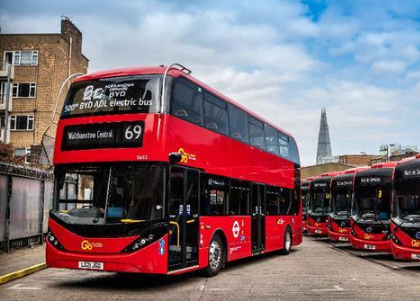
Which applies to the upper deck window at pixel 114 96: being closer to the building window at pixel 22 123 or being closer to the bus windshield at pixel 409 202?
the bus windshield at pixel 409 202

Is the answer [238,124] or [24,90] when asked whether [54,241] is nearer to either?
[238,124]

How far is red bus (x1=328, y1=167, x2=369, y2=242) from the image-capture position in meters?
22.1

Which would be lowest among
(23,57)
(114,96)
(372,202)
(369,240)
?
(369,240)

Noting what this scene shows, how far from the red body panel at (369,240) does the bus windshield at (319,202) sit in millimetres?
7536

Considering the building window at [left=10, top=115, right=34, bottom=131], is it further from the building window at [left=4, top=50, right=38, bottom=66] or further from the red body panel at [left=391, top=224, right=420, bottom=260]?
the red body panel at [left=391, top=224, right=420, bottom=260]

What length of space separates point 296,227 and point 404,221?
6093mm

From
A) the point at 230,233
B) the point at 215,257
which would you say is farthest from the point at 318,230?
the point at 215,257

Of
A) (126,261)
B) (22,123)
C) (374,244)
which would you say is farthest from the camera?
(22,123)

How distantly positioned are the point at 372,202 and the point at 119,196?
11.5m

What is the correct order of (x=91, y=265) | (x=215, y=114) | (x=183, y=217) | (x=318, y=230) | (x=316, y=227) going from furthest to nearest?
(x=316, y=227)
(x=318, y=230)
(x=215, y=114)
(x=183, y=217)
(x=91, y=265)

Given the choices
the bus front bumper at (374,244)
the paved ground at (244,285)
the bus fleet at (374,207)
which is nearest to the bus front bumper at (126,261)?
the paved ground at (244,285)

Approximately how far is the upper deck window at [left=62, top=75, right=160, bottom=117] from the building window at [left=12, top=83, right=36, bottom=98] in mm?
32598

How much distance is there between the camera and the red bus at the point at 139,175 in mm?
10008

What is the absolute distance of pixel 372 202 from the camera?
19.0 meters
